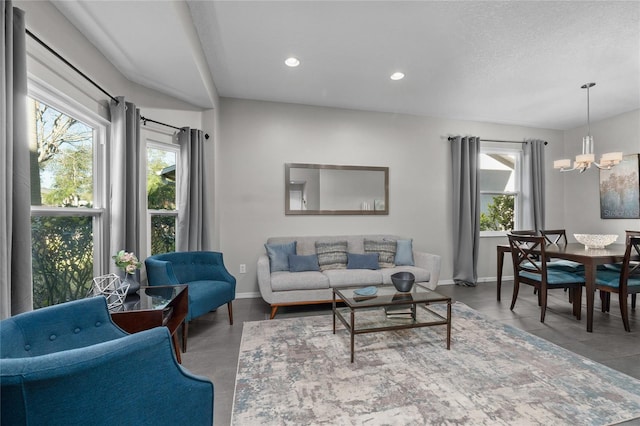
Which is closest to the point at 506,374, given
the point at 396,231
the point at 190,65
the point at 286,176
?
the point at 396,231

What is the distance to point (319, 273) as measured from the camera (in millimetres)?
3520

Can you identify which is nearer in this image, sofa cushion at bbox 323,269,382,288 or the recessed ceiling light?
the recessed ceiling light

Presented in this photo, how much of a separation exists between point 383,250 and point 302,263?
3.73 ft

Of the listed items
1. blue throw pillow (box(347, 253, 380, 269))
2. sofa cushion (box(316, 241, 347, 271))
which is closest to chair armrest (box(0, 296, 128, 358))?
sofa cushion (box(316, 241, 347, 271))

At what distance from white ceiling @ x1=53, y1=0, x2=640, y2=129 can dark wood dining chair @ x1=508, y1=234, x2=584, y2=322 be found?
190cm

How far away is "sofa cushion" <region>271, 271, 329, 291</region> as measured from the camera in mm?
3244

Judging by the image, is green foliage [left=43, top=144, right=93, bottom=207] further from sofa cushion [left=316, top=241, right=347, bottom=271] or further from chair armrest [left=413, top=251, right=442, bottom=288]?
chair armrest [left=413, top=251, right=442, bottom=288]

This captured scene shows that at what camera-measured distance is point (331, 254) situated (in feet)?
12.6

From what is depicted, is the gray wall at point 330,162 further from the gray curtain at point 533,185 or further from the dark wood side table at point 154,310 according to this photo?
the dark wood side table at point 154,310

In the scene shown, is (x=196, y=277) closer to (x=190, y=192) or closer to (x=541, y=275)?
(x=190, y=192)

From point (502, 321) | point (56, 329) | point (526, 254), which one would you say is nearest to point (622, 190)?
point (526, 254)

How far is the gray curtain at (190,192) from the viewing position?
3.36 m

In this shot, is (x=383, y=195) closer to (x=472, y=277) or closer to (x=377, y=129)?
(x=377, y=129)

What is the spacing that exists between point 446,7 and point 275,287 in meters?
2.97
